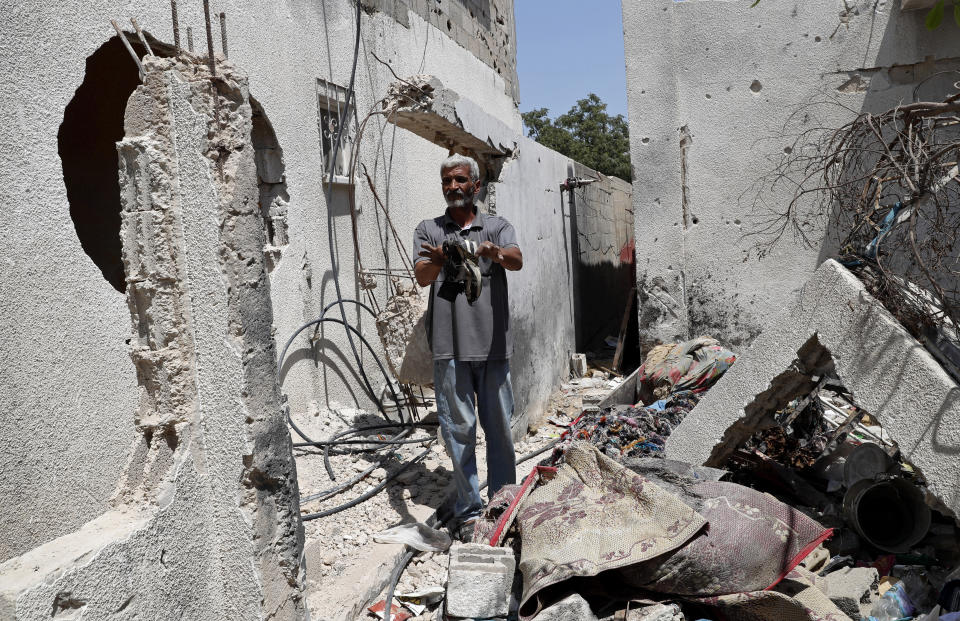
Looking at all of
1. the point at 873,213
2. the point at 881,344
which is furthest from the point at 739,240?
the point at 881,344

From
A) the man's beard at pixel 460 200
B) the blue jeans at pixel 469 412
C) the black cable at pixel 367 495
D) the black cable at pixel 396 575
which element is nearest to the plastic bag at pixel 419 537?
the black cable at pixel 396 575

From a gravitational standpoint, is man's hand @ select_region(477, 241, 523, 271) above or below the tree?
below

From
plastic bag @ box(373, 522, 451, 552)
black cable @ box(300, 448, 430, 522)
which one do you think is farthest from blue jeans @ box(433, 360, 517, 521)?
black cable @ box(300, 448, 430, 522)

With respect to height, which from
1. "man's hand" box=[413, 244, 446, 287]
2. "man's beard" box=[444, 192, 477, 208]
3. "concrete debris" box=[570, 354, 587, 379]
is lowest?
"concrete debris" box=[570, 354, 587, 379]

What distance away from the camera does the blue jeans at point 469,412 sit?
142 inches

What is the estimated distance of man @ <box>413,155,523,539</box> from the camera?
3551mm

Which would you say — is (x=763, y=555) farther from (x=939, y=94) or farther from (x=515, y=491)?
(x=939, y=94)

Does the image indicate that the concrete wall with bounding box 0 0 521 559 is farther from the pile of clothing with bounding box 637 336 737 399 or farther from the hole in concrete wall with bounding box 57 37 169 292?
the pile of clothing with bounding box 637 336 737 399

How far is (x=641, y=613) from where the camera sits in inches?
103

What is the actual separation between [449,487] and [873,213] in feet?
9.09

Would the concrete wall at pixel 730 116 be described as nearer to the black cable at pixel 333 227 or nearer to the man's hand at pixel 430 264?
the black cable at pixel 333 227

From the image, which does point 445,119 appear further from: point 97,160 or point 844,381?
point 97,160

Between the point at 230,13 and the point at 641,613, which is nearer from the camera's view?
the point at 641,613

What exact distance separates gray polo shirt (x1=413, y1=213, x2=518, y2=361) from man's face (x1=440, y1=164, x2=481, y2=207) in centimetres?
11
